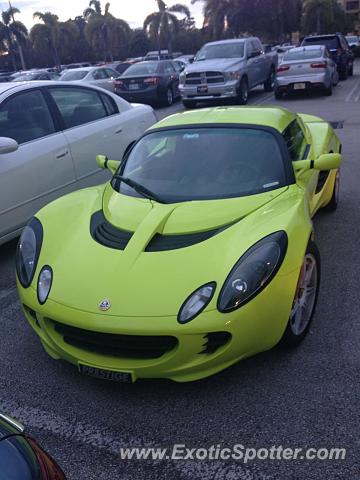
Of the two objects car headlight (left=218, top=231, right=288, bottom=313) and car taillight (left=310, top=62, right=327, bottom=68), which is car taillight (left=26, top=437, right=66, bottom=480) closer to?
car headlight (left=218, top=231, right=288, bottom=313)

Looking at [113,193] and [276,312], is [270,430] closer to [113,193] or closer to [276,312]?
[276,312]

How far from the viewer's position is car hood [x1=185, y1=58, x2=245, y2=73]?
1415cm

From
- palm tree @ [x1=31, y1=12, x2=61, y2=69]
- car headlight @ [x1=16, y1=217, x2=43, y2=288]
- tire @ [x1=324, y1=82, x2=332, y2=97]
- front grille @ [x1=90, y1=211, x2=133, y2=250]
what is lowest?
tire @ [x1=324, y1=82, x2=332, y2=97]

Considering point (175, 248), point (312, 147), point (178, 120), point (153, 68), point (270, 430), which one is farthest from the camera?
point (153, 68)

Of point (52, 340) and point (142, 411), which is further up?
point (52, 340)

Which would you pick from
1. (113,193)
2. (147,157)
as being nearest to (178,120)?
(147,157)

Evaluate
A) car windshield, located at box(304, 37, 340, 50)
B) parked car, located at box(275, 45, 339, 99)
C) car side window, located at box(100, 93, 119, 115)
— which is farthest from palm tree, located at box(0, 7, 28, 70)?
car side window, located at box(100, 93, 119, 115)

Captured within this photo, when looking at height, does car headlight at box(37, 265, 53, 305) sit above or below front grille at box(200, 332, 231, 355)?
above

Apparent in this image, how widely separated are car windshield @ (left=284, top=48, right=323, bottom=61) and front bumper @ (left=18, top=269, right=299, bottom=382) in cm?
1409

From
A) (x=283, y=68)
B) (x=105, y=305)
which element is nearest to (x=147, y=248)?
(x=105, y=305)

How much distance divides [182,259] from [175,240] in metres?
0.24

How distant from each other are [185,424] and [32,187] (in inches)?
121

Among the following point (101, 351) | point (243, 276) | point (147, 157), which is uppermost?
point (147, 157)

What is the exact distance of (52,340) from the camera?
2.85 m
